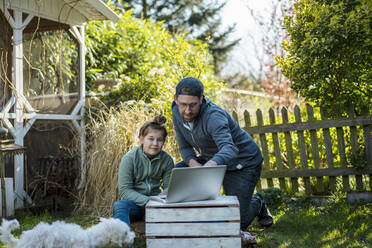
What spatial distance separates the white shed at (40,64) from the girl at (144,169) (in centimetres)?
214

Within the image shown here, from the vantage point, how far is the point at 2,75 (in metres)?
5.02

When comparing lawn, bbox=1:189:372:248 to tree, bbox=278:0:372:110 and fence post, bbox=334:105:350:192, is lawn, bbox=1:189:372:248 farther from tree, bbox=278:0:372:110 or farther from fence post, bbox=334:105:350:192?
tree, bbox=278:0:372:110

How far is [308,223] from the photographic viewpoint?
4.00m

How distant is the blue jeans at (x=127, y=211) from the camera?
3.00 meters

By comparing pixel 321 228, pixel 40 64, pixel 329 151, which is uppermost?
pixel 40 64

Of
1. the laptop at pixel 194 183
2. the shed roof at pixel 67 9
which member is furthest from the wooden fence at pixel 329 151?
the laptop at pixel 194 183

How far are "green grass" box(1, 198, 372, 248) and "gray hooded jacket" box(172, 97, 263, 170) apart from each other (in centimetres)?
71

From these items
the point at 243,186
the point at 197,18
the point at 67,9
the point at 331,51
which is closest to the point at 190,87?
the point at 243,186

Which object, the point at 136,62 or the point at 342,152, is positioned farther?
the point at 136,62

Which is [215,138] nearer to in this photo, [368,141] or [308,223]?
[308,223]

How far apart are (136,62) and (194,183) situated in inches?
248

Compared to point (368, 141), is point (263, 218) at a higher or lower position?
lower

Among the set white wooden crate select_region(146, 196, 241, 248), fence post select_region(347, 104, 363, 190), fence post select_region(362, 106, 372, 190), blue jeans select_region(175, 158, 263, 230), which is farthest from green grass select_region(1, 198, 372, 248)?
white wooden crate select_region(146, 196, 241, 248)

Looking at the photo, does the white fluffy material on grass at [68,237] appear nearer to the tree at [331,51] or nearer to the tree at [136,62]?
the tree at [331,51]
